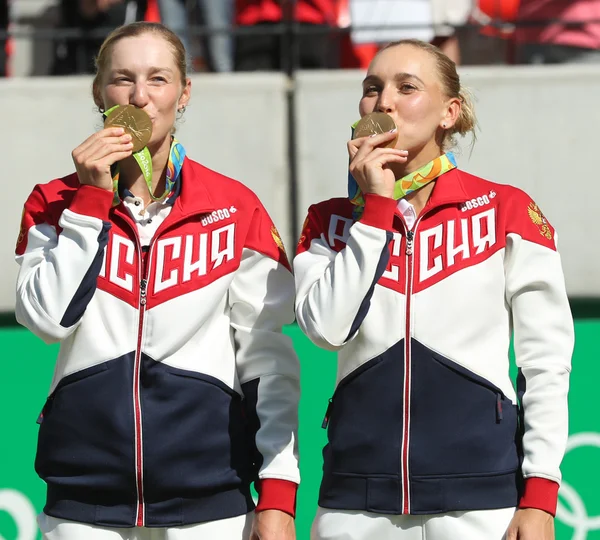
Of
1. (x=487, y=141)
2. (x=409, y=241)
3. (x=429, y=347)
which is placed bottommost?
(x=429, y=347)

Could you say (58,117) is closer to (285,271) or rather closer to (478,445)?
(285,271)

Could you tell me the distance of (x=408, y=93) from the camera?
321 centimetres

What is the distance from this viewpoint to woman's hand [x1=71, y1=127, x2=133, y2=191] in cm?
302

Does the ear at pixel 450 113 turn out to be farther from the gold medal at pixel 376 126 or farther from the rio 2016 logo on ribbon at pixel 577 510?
the rio 2016 logo on ribbon at pixel 577 510

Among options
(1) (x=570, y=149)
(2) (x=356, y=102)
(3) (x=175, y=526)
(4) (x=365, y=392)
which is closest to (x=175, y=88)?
(4) (x=365, y=392)

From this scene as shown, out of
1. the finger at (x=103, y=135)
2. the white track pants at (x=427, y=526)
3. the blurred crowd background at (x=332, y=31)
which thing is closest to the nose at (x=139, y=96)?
the finger at (x=103, y=135)

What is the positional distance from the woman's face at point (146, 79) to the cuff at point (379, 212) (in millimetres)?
611

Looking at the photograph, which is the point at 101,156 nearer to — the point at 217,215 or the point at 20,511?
the point at 217,215

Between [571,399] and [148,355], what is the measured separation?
2.26 metres

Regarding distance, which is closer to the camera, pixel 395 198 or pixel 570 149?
pixel 395 198

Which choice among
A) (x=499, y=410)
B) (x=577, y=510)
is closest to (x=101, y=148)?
(x=499, y=410)

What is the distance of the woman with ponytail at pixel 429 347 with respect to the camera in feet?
9.87

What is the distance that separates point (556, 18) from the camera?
5.21 metres

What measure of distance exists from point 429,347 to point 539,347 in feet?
0.97
